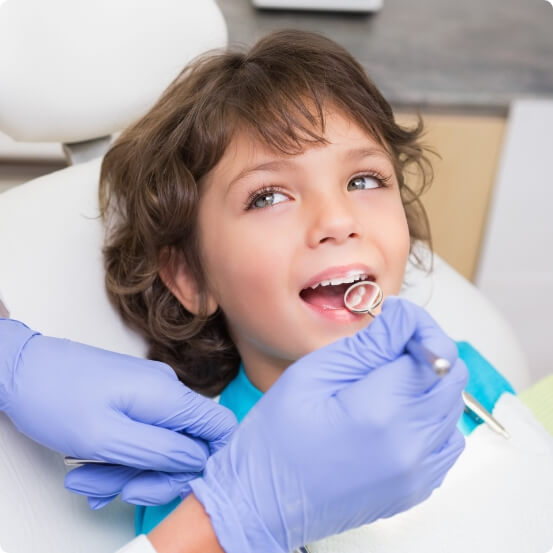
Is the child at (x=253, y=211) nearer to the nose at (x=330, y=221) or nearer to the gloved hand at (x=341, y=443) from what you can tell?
the nose at (x=330, y=221)

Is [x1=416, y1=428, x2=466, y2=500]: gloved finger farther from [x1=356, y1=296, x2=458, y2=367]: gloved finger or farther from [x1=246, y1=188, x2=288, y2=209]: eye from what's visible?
[x1=246, y1=188, x2=288, y2=209]: eye

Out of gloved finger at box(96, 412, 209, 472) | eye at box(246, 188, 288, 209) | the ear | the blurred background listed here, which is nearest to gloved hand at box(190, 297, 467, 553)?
gloved finger at box(96, 412, 209, 472)

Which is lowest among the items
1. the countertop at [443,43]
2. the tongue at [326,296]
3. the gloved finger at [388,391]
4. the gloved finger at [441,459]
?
the gloved finger at [441,459]

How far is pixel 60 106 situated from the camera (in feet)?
3.89

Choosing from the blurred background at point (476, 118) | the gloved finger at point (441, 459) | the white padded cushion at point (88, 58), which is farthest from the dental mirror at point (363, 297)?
the blurred background at point (476, 118)

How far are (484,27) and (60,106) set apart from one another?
1406 mm

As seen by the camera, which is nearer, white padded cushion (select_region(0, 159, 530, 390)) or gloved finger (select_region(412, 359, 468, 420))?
gloved finger (select_region(412, 359, 468, 420))

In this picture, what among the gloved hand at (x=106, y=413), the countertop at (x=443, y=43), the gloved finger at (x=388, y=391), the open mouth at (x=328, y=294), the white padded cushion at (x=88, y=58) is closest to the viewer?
the gloved finger at (x=388, y=391)

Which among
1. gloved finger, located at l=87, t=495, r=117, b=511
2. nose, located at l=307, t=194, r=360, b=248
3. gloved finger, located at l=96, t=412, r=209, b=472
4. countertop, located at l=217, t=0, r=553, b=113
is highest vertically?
nose, located at l=307, t=194, r=360, b=248

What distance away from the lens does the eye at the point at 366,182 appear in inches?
41.5

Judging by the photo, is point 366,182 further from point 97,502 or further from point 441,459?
point 97,502

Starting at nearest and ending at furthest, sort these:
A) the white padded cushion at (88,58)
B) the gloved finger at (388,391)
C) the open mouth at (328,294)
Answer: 1. the gloved finger at (388,391)
2. the open mouth at (328,294)
3. the white padded cushion at (88,58)

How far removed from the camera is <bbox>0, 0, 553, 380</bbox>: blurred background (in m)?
1.70

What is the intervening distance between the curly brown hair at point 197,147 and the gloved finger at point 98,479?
0.32 m
